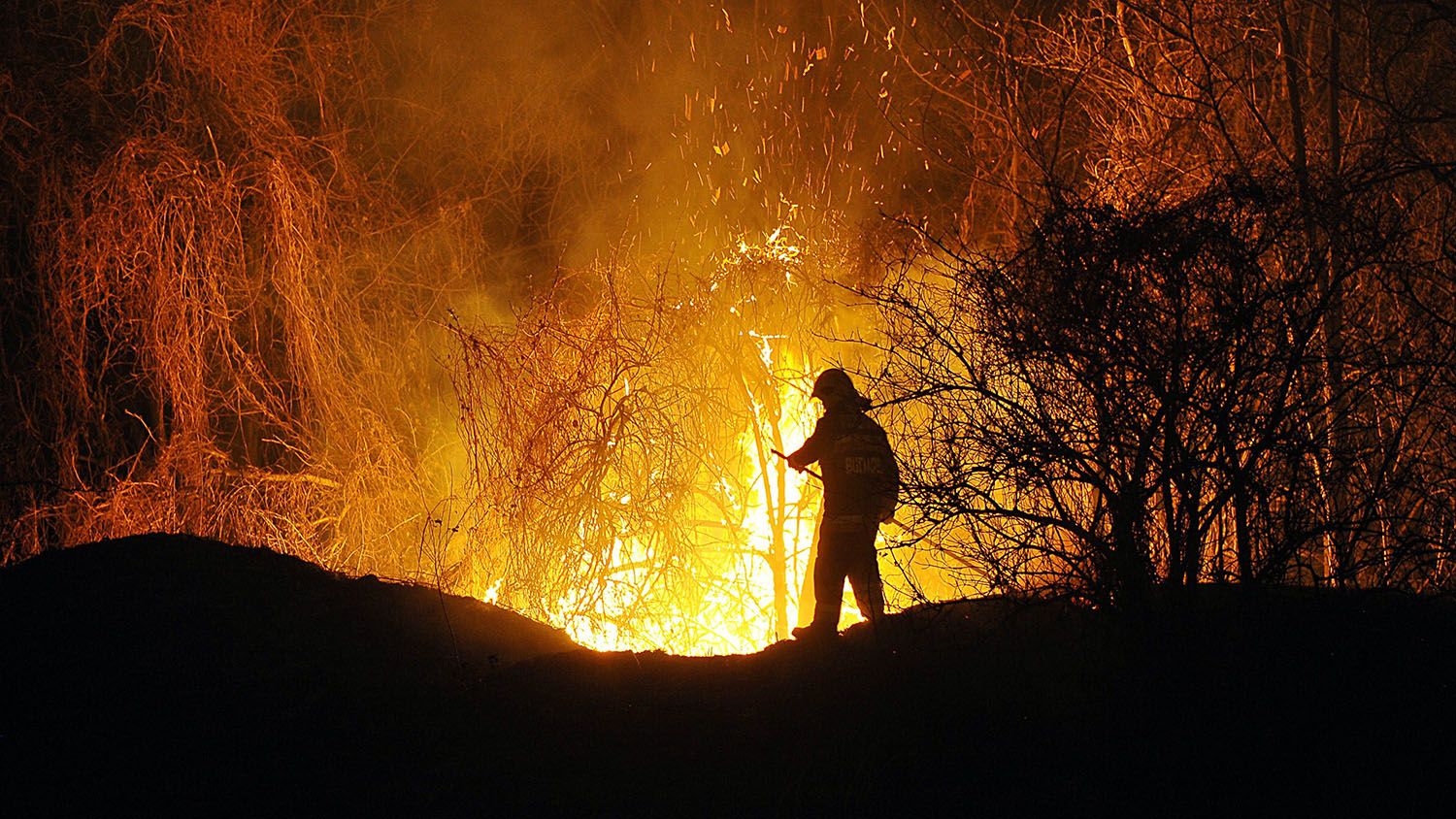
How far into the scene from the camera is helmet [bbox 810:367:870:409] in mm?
7066

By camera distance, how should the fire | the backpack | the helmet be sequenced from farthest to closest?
1. the fire
2. the helmet
3. the backpack

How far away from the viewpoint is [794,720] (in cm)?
492

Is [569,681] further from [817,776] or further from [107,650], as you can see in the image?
[107,650]

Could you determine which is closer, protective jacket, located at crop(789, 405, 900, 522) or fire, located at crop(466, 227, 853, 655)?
protective jacket, located at crop(789, 405, 900, 522)

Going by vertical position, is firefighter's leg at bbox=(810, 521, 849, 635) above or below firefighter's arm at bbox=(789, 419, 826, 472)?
below

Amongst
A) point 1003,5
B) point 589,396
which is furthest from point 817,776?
point 1003,5

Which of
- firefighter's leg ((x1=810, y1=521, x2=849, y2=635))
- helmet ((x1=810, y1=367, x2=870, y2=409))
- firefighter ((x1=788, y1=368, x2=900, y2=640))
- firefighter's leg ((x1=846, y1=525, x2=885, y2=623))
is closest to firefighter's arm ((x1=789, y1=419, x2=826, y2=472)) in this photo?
firefighter ((x1=788, y1=368, x2=900, y2=640))

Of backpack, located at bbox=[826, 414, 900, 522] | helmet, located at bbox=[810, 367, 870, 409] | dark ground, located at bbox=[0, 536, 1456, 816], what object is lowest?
dark ground, located at bbox=[0, 536, 1456, 816]

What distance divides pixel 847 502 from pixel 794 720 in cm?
225

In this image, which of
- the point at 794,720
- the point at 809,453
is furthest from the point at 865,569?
the point at 794,720

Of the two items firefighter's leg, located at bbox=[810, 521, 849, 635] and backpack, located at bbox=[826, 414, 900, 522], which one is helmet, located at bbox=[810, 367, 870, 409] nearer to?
backpack, located at bbox=[826, 414, 900, 522]

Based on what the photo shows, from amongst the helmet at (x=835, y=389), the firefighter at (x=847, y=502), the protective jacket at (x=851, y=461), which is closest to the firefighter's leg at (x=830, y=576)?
the firefighter at (x=847, y=502)

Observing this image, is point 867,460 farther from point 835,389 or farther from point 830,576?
point 830,576

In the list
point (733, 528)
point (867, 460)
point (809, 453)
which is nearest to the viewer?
point (867, 460)
